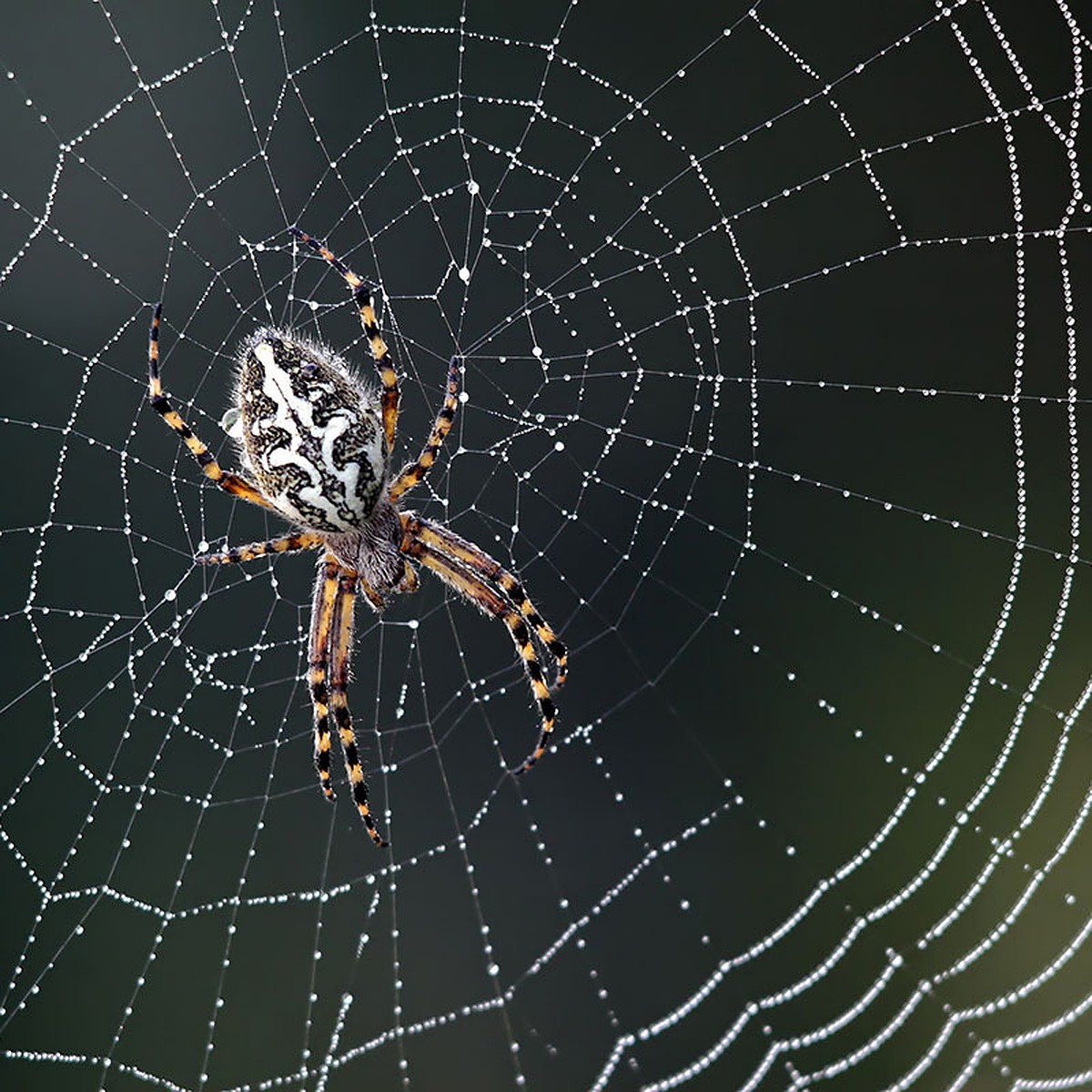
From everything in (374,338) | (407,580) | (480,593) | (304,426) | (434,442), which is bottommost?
(407,580)

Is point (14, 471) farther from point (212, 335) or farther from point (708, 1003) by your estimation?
point (708, 1003)

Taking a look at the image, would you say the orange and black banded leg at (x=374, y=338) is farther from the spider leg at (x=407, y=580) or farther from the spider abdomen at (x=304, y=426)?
the spider leg at (x=407, y=580)

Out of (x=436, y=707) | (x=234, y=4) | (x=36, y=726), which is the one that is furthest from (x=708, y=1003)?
(x=234, y=4)

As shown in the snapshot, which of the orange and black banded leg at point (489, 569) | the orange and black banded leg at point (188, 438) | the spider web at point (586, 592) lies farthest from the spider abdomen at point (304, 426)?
the spider web at point (586, 592)

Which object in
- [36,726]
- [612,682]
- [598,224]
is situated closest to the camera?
[598,224]

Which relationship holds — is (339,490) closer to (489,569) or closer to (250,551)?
(250,551)

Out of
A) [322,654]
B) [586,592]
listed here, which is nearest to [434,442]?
[322,654]
